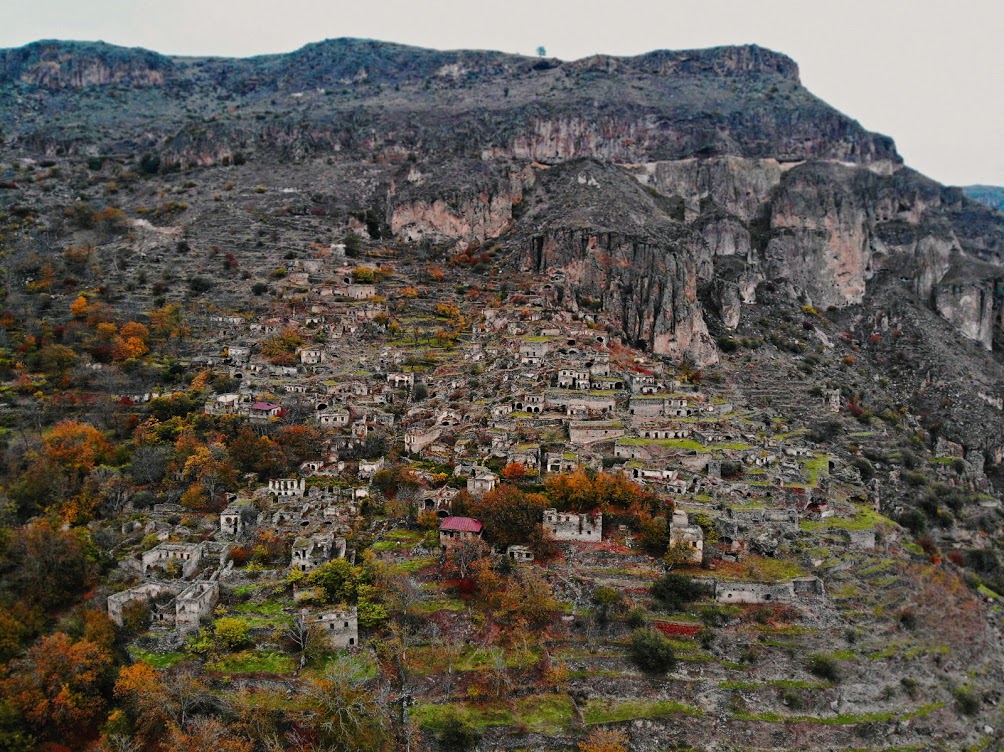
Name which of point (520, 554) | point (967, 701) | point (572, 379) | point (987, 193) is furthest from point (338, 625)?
point (987, 193)

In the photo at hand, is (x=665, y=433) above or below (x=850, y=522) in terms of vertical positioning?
above

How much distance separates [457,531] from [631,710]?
9.99 m

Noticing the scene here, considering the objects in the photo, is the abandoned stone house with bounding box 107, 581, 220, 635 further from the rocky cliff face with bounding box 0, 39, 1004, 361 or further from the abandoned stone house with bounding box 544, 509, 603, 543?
the rocky cliff face with bounding box 0, 39, 1004, 361

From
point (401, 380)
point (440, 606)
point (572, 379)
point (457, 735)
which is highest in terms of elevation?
point (572, 379)

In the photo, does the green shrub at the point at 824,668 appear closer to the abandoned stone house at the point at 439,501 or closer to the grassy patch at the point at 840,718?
the grassy patch at the point at 840,718

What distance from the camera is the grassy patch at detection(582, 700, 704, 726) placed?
24.5m

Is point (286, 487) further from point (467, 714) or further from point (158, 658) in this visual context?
point (467, 714)

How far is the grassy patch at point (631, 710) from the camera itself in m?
24.5

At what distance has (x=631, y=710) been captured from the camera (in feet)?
81.2

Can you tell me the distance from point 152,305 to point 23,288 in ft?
33.6

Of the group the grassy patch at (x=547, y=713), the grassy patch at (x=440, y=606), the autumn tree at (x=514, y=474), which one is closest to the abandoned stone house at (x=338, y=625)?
the grassy patch at (x=440, y=606)

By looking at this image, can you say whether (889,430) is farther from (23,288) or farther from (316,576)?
(23,288)

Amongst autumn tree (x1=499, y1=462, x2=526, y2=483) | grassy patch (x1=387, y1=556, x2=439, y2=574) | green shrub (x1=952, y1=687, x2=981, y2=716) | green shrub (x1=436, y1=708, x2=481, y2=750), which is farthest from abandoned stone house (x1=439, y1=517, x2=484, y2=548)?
green shrub (x1=952, y1=687, x2=981, y2=716)

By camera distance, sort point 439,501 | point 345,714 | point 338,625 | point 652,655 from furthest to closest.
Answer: point 439,501, point 338,625, point 652,655, point 345,714
